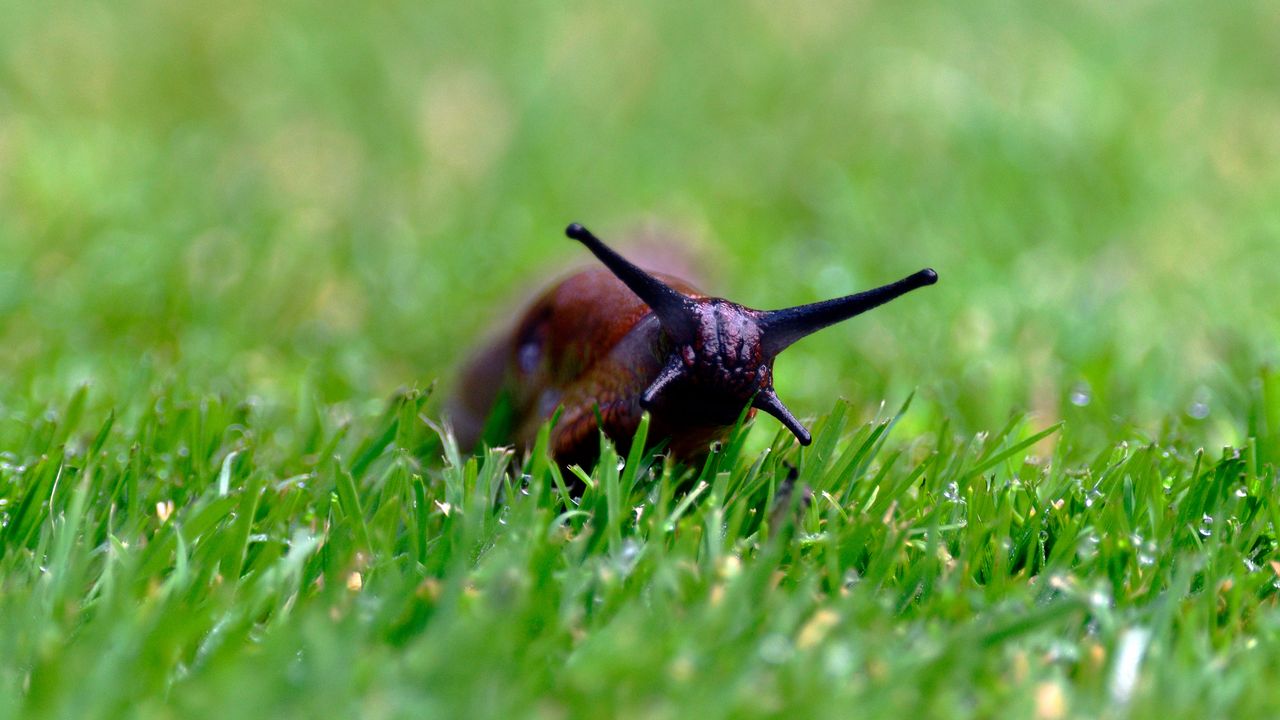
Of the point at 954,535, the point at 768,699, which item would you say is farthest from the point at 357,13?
the point at 768,699

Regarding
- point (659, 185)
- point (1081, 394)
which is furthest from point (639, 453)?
point (659, 185)

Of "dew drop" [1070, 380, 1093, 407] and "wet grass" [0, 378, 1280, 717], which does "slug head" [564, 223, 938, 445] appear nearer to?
"wet grass" [0, 378, 1280, 717]

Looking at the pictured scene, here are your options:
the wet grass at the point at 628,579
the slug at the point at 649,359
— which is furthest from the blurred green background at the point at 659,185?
the slug at the point at 649,359

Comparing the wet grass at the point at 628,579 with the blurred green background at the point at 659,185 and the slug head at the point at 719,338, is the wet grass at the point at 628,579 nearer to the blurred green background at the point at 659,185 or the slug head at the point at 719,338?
the slug head at the point at 719,338

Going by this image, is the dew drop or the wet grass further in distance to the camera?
the dew drop

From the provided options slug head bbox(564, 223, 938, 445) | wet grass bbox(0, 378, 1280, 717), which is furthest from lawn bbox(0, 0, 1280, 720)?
slug head bbox(564, 223, 938, 445)

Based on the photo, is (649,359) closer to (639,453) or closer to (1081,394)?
(639,453)
